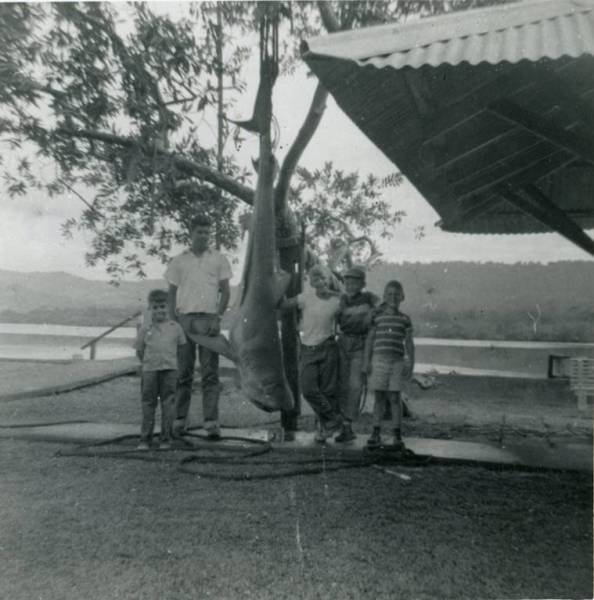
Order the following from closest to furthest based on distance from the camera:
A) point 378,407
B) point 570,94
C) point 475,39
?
point 475,39 < point 570,94 < point 378,407

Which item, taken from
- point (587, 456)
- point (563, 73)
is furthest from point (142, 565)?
point (587, 456)

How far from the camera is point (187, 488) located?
4.50 m

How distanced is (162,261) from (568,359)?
27.5 ft

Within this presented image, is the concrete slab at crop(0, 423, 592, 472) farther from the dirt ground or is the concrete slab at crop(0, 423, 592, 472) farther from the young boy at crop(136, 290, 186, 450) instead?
the young boy at crop(136, 290, 186, 450)

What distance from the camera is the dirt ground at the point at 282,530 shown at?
2.95 m

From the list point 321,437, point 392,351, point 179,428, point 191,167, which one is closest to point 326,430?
point 321,437

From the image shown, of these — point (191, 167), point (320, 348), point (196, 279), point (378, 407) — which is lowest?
point (378, 407)

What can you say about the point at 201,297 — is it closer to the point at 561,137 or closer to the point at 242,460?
the point at 242,460

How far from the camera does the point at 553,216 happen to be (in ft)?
15.5

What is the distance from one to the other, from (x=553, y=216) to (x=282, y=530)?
2.81 m

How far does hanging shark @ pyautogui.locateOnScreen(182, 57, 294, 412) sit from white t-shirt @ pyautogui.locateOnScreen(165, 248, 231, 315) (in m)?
1.04

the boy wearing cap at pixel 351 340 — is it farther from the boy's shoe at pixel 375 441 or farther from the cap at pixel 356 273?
the boy's shoe at pixel 375 441

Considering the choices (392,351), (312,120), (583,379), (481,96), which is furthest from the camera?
(583,379)

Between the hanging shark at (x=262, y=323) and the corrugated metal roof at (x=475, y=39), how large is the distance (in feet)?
6.52
